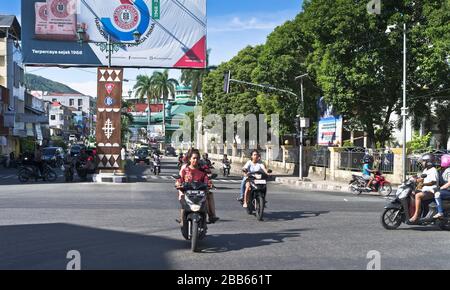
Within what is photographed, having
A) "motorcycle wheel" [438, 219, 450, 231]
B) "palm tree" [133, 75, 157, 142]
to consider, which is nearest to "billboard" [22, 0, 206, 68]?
"motorcycle wheel" [438, 219, 450, 231]

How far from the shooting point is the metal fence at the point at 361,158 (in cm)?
2895

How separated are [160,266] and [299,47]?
30.6 meters

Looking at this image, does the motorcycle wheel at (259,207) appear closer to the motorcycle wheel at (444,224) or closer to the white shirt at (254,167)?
the white shirt at (254,167)

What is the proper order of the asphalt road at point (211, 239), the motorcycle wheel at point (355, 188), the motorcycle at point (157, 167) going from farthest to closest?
the motorcycle at point (157, 167)
the motorcycle wheel at point (355, 188)
the asphalt road at point (211, 239)

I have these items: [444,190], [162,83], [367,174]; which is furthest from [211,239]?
[162,83]

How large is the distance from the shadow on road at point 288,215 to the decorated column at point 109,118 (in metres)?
13.9

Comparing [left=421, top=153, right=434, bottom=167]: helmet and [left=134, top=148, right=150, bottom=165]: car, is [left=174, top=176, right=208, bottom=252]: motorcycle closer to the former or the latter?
[left=421, top=153, right=434, bottom=167]: helmet

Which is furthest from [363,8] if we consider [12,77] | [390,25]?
[12,77]

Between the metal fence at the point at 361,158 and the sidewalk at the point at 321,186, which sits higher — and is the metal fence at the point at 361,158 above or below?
above

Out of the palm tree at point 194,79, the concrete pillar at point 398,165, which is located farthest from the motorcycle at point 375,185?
the palm tree at point 194,79

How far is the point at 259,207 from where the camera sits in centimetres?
1346

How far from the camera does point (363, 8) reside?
2858 centimetres

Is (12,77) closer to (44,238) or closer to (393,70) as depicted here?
(393,70)

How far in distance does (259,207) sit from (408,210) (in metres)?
3.46
